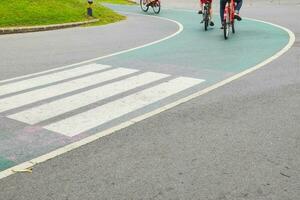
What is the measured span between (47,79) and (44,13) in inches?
395

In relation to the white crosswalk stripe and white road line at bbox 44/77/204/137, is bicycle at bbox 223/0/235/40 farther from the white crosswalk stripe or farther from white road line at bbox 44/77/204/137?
white road line at bbox 44/77/204/137

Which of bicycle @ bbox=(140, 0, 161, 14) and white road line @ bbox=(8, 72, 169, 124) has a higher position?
white road line @ bbox=(8, 72, 169, 124)

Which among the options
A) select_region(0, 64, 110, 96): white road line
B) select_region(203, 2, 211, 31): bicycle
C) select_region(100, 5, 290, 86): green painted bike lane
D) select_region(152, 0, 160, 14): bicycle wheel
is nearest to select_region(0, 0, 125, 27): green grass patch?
Answer: select_region(152, 0, 160, 14): bicycle wheel

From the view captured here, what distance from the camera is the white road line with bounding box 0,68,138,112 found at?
22.8ft

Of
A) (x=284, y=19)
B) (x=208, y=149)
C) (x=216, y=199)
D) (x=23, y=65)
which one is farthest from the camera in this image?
(x=284, y=19)

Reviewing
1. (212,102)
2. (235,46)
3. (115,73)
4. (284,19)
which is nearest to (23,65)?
(115,73)

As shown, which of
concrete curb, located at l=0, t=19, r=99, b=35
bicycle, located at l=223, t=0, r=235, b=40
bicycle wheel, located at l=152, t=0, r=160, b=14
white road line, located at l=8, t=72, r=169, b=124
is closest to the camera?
white road line, located at l=8, t=72, r=169, b=124

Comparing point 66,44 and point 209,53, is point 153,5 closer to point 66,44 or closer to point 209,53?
point 66,44

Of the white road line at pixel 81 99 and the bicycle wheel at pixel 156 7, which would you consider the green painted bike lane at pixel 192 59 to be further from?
the bicycle wheel at pixel 156 7

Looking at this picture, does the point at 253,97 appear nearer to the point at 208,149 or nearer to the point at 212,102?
the point at 212,102

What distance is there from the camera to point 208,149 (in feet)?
16.7

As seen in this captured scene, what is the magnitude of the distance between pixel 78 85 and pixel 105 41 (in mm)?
5625

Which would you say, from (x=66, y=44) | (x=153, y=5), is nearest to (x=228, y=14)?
(x=66, y=44)

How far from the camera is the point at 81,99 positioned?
23.6 ft
